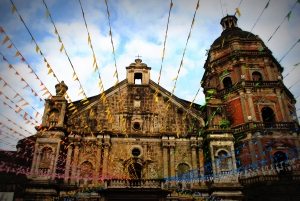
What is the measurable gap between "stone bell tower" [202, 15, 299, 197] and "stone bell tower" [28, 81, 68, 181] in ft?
32.2

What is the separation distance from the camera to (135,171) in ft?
55.2

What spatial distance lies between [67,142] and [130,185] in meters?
5.45

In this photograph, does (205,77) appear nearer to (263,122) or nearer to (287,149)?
(263,122)

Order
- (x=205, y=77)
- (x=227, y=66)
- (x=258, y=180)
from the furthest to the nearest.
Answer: (x=205, y=77)
(x=227, y=66)
(x=258, y=180)

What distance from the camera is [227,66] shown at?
72.9ft

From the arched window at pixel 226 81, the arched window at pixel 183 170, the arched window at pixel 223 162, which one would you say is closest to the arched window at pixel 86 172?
the arched window at pixel 183 170

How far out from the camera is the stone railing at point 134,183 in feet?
48.1

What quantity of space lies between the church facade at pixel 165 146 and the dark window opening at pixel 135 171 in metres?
0.06

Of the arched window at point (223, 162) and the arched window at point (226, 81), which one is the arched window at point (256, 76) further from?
the arched window at point (223, 162)

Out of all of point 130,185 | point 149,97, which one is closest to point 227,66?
point 149,97

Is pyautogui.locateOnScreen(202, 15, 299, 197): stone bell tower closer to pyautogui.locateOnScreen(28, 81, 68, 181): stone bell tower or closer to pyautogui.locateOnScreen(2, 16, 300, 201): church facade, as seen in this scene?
pyautogui.locateOnScreen(2, 16, 300, 201): church facade

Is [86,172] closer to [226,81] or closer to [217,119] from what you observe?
[217,119]

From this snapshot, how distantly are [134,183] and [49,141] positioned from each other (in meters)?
6.09

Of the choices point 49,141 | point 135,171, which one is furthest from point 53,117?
point 135,171
